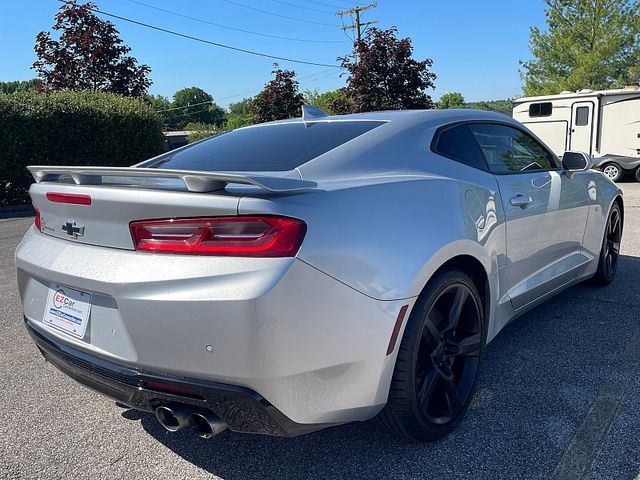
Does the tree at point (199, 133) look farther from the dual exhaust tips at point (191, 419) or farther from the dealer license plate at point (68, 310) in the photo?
the dual exhaust tips at point (191, 419)

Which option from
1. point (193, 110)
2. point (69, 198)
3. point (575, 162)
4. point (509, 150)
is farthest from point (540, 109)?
point (193, 110)

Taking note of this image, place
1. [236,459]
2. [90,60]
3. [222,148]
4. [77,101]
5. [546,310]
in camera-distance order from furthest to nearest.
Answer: [90,60]
[77,101]
[546,310]
[222,148]
[236,459]

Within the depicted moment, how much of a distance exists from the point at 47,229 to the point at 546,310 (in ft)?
11.3

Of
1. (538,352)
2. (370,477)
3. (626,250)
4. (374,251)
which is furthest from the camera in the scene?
(626,250)

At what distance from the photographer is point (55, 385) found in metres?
3.13

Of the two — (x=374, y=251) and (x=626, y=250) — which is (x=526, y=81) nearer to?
(x=626, y=250)

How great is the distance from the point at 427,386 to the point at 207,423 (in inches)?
39.1

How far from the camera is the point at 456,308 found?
99.8 inches

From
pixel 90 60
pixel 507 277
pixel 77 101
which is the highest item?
pixel 90 60

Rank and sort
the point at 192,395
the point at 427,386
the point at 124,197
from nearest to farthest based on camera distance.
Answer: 1. the point at 192,395
2. the point at 124,197
3. the point at 427,386

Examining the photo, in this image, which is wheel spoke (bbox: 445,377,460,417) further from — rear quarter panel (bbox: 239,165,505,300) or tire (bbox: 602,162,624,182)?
tire (bbox: 602,162,624,182)

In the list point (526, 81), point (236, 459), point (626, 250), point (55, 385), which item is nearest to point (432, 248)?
point (236, 459)

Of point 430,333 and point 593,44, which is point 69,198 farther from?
point 593,44

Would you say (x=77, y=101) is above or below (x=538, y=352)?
above
